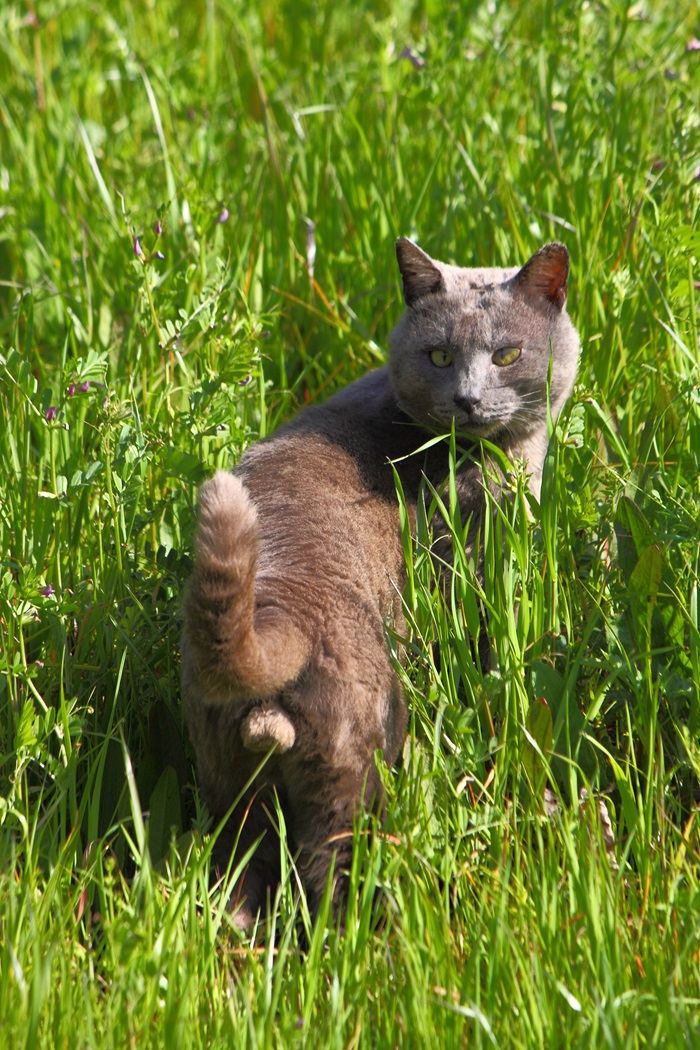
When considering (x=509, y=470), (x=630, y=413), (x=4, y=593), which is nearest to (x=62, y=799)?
(x=4, y=593)

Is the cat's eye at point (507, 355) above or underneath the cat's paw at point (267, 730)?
above

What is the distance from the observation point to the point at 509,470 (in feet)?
6.63

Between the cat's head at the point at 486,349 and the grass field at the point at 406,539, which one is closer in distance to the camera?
the grass field at the point at 406,539

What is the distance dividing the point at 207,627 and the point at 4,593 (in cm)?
61

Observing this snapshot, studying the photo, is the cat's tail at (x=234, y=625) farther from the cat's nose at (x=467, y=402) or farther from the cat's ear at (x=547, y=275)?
the cat's ear at (x=547, y=275)

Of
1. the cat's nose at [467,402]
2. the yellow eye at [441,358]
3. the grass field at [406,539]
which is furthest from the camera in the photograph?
the yellow eye at [441,358]

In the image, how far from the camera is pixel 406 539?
179 cm

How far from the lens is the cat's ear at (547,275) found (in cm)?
213

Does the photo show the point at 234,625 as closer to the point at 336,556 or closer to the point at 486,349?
the point at 336,556

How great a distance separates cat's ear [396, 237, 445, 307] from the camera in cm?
222

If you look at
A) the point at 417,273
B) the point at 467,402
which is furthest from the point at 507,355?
the point at 417,273

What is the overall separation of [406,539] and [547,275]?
0.72 metres

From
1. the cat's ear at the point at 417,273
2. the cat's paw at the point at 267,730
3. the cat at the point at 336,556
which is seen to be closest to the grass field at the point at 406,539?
the cat at the point at 336,556

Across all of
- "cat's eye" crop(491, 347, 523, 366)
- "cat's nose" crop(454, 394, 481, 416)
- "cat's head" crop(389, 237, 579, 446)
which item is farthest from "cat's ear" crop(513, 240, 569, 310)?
"cat's nose" crop(454, 394, 481, 416)
